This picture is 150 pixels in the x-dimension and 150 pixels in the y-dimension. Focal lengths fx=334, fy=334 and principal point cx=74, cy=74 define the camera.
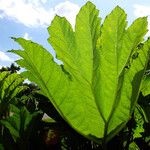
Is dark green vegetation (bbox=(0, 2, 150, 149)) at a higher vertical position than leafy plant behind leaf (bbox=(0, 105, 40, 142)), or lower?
higher

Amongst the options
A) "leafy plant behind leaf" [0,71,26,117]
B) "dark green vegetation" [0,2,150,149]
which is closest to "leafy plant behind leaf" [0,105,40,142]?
"dark green vegetation" [0,2,150,149]

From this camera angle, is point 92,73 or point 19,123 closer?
point 92,73

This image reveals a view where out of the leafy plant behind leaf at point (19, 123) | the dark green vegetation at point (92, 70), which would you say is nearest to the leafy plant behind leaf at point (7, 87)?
the leafy plant behind leaf at point (19, 123)

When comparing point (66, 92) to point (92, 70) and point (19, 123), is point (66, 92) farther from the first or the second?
point (19, 123)

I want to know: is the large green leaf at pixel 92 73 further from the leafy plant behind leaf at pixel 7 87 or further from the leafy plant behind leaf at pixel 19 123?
the leafy plant behind leaf at pixel 7 87

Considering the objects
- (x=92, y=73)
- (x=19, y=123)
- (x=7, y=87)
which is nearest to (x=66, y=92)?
(x=92, y=73)

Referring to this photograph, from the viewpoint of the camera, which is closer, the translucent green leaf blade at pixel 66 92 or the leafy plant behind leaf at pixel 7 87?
the translucent green leaf blade at pixel 66 92

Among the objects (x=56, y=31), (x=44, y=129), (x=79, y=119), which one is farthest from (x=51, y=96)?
(x=44, y=129)

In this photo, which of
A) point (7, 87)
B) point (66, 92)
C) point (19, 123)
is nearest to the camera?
point (66, 92)

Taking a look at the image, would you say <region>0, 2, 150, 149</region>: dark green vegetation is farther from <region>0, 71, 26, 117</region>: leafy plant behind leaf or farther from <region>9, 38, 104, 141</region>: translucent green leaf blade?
<region>0, 71, 26, 117</region>: leafy plant behind leaf
